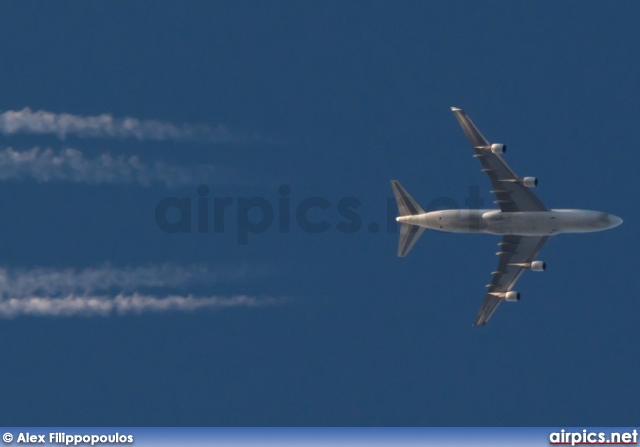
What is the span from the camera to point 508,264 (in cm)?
13588

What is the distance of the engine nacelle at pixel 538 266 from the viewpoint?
132250 mm

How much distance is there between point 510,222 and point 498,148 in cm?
674

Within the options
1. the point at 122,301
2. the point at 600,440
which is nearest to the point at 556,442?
the point at 600,440

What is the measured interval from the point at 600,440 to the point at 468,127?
2621cm

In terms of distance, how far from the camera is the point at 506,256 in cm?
13588

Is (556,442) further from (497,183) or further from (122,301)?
(122,301)

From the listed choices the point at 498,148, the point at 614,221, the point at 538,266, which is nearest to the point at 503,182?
the point at 498,148

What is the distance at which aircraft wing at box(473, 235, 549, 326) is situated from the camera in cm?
13488

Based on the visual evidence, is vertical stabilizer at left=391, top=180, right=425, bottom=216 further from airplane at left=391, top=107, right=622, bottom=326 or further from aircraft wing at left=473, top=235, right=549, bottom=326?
aircraft wing at left=473, top=235, right=549, bottom=326

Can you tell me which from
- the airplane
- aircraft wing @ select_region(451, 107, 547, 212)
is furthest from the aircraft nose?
aircraft wing @ select_region(451, 107, 547, 212)

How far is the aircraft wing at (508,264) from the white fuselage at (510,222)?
10.8 feet

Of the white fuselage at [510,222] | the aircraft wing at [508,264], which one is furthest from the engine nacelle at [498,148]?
the aircraft wing at [508,264]

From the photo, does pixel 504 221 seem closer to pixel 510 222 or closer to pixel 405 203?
pixel 510 222

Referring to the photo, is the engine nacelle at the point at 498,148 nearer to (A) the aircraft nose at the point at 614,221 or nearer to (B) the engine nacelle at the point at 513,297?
(A) the aircraft nose at the point at 614,221
